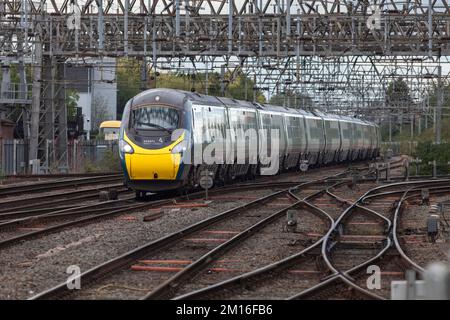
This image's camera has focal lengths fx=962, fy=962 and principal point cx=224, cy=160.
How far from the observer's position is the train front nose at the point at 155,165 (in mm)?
22250

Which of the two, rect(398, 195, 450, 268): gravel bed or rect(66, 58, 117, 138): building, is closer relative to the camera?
rect(398, 195, 450, 268): gravel bed

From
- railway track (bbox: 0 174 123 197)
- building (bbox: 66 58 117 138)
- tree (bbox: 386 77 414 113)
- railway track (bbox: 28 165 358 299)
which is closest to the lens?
railway track (bbox: 28 165 358 299)

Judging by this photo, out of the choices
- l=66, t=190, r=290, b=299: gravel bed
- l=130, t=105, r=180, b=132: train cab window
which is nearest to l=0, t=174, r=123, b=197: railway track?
l=130, t=105, r=180, b=132: train cab window

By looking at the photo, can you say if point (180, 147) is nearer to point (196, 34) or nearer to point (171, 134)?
point (171, 134)

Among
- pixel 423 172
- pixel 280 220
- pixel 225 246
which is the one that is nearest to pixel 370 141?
pixel 423 172

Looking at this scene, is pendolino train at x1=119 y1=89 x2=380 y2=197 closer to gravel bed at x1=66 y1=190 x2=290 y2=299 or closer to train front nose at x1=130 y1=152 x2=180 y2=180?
train front nose at x1=130 y1=152 x2=180 y2=180

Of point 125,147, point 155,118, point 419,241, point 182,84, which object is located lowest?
point 419,241

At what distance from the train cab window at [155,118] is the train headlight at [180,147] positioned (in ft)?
1.35

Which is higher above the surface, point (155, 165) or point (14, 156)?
point (155, 165)

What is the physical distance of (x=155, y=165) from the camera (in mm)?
22281

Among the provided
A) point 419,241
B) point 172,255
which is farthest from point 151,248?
point 419,241

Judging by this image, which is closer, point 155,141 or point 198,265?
point 198,265

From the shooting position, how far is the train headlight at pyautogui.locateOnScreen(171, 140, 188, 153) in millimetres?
22375
